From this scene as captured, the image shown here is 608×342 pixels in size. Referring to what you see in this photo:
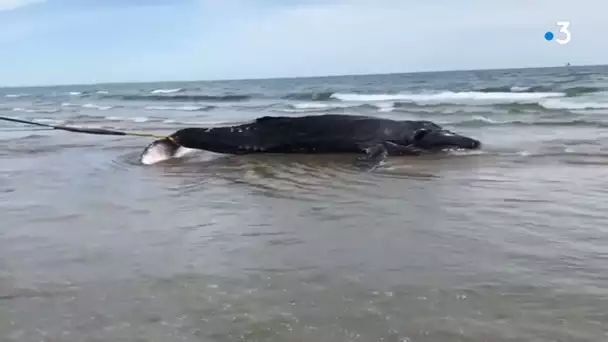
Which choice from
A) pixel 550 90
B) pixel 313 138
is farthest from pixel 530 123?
pixel 550 90

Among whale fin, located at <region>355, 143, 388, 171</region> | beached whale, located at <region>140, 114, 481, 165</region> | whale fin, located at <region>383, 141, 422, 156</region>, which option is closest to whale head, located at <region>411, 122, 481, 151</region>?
beached whale, located at <region>140, 114, 481, 165</region>

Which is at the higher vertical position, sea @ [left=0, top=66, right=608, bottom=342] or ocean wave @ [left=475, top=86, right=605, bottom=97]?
ocean wave @ [left=475, top=86, right=605, bottom=97]

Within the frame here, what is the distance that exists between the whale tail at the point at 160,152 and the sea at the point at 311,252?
565mm

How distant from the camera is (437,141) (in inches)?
344

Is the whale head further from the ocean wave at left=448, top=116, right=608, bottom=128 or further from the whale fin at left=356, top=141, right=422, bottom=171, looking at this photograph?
the ocean wave at left=448, top=116, right=608, bottom=128

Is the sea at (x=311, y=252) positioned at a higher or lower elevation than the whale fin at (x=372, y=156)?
lower

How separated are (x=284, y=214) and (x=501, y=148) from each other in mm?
5050

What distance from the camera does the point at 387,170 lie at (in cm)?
738

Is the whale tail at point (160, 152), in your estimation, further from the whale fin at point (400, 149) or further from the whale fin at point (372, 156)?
the whale fin at point (400, 149)

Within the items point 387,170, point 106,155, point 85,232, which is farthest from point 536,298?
point 106,155

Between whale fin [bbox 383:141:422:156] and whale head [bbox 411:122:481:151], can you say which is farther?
whale head [bbox 411:122:481:151]

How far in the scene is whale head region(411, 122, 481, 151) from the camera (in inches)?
343

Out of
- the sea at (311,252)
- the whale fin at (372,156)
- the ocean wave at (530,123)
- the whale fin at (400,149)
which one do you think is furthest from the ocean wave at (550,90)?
the sea at (311,252)

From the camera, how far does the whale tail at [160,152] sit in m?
8.66
